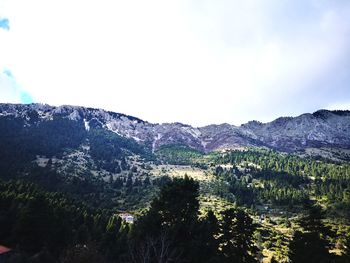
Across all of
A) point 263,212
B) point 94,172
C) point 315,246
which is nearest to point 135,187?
point 94,172

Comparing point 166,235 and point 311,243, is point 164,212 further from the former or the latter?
point 311,243

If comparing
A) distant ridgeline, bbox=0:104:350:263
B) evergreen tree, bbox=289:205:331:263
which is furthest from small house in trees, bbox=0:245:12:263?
evergreen tree, bbox=289:205:331:263

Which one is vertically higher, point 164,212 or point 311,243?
point 164,212

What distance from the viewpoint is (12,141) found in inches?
7101

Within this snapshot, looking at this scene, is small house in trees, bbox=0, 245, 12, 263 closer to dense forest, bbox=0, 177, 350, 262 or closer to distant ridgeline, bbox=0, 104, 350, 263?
distant ridgeline, bbox=0, 104, 350, 263

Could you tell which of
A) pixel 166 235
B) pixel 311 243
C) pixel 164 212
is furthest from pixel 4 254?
pixel 311 243

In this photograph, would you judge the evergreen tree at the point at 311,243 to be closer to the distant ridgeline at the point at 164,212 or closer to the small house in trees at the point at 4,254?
the distant ridgeline at the point at 164,212

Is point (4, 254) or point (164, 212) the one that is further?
point (164, 212)

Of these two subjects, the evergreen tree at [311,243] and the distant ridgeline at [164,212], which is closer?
the evergreen tree at [311,243]

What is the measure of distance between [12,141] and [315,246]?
184m

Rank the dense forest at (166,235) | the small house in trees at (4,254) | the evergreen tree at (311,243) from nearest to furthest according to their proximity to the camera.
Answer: the evergreen tree at (311,243) → the dense forest at (166,235) → the small house in trees at (4,254)

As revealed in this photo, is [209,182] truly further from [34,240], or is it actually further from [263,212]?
[34,240]

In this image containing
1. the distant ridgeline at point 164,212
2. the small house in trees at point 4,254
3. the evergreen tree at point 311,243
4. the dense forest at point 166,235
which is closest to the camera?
A: the evergreen tree at point 311,243

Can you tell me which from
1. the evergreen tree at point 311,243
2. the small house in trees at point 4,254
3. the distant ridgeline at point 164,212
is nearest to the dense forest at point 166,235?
the evergreen tree at point 311,243
